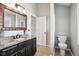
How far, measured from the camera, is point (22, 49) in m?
1.48

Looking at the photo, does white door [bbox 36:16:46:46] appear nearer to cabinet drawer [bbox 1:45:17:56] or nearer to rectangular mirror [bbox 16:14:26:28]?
rectangular mirror [bbox 16:14:26:28]

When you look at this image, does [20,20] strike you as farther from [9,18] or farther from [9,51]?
[9,51]

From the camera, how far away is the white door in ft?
5.03

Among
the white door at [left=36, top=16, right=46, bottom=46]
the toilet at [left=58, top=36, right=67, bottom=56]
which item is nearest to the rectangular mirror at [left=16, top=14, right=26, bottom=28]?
the white door at [left=36, top=16, right=46, bottom=46]

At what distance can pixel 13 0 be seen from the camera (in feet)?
4.76

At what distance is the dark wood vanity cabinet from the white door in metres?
0.09

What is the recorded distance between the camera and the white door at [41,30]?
5.03ft

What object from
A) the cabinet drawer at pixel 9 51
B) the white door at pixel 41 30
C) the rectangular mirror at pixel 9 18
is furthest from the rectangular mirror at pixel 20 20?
the cabinet drawer at pixel 9 51

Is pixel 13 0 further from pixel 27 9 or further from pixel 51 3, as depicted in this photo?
pixel 51 3

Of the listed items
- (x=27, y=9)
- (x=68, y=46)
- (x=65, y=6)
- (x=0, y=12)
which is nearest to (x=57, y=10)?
(x=65, y=6)

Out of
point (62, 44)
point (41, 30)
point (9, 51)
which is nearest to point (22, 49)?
point (9, 51)

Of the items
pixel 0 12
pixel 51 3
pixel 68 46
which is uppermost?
pixel 51 3

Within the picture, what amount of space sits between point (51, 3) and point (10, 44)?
0.79 meters

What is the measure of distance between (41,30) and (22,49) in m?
0.38
